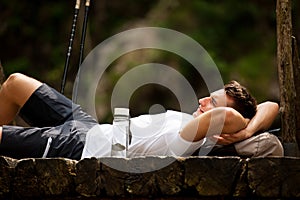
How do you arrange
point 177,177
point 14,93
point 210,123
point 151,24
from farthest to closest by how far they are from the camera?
point 151,24 < point 14,93 < point 210,123 < point 177,177

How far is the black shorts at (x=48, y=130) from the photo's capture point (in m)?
2.81

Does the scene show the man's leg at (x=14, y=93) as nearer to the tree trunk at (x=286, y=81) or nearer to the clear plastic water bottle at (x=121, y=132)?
the clear plastic water bottle at (x=121, y=132)

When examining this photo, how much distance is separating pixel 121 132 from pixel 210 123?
361mm

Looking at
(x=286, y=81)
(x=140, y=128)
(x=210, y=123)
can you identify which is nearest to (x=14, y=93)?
(x=140, y=128)

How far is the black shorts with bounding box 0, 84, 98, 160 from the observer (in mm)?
2814

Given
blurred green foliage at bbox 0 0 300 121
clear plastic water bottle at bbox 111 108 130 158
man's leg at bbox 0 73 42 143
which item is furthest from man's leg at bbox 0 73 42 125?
blurred green foliage at bbox 0 0 300 121

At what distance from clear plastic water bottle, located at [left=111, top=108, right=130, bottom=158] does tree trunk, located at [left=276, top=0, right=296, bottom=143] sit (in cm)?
68

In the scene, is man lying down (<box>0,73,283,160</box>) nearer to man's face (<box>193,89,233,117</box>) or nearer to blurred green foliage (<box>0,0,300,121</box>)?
man's face (<box>193,89,233,117</box>)

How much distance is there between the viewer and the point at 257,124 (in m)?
2.79

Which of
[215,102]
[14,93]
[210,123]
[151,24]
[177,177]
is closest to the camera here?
[177,177]

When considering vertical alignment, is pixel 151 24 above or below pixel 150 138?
above

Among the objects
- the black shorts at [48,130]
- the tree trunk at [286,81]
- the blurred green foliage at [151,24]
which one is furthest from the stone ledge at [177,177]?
the blurred green foliage at [151,24]

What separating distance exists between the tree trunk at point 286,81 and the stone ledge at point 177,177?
2.23 ft

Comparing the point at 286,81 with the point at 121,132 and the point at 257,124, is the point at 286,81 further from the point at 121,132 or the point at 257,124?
the point at 121,132
